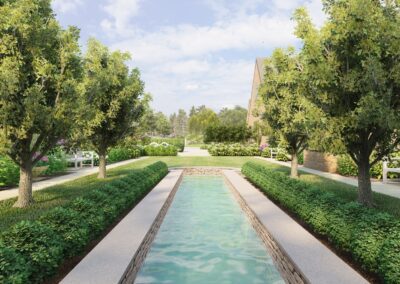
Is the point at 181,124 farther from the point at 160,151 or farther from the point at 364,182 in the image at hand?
the point at 364,182

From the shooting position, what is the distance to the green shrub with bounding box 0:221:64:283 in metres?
4.79

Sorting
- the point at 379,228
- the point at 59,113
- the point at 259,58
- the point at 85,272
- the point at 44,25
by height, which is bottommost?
the point at 85,272

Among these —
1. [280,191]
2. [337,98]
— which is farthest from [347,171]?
[337,98]

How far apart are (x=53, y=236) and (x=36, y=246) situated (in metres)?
0.53

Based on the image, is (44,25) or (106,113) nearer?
(44,25)

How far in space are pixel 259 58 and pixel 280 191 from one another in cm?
4205

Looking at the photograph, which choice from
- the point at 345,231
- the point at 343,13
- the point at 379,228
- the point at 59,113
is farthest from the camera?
the point at 59,113

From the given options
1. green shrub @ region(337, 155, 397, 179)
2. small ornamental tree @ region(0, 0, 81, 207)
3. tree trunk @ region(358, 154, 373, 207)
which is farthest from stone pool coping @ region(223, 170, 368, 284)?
green shrub @ region(337, 155, 397, 179)

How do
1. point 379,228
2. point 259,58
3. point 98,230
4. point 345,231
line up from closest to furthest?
point 379,228 → point 345,231 → point 98,230 → point 259,58

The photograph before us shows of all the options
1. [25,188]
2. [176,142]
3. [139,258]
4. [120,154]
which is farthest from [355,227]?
[176,142]

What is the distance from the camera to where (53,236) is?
5.61 metres

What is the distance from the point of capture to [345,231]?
6402 mm

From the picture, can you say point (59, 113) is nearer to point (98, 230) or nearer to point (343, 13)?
point (98, 230)

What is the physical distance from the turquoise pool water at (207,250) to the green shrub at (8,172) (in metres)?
6.27
